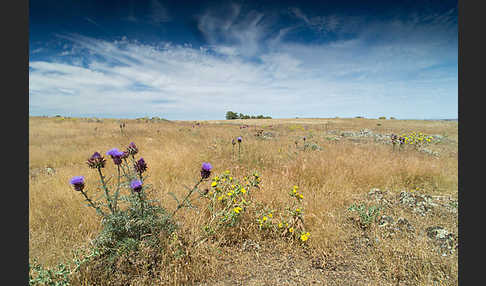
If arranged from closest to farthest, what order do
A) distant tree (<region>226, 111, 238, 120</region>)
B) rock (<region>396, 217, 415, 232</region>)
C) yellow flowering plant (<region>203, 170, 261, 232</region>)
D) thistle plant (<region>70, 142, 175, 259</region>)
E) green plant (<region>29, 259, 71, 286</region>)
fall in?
green plant (<region>29, 259, 71, 286</region>) < thistle plant (<region>70, 142, 175, 259</region>) < yellow flowering plant (<region>203, 170, 261, 232</region>) < rock (<region>396, 217, 415, 232</region>) < distant tree (<region>226, 111, 238, 120</region>)

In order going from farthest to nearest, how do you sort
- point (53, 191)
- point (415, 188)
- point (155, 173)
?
point (155, 173) < point (415, 188) < point (53, 191)

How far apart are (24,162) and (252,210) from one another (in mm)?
2194

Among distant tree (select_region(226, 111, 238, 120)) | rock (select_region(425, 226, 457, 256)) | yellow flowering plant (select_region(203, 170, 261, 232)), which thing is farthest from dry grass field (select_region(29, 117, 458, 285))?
distant tree (select_region(226, 111, 238, 120))

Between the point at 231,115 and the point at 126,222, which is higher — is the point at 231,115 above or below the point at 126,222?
above

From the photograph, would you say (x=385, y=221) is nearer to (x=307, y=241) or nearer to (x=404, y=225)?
(x=404, y=225)

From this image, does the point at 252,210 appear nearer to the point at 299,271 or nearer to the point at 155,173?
the point at 299,271

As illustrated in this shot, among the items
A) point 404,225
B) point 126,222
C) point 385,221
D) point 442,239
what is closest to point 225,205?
point 126,222

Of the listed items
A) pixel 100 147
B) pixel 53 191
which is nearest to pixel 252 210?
pixel 53 191

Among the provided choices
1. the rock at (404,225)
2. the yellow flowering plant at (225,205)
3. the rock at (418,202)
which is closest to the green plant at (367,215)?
the rock at (404,225)

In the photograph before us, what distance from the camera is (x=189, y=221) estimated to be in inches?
86.0

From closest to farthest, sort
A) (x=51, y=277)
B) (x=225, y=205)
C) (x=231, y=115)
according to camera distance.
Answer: (x=51, y=277)
(x=225, y=205)
(x=231, y=115)

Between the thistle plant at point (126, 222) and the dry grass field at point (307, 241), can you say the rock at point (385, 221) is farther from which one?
the thistle plant at point (126, 222)

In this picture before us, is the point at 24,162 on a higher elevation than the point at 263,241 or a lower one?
higher

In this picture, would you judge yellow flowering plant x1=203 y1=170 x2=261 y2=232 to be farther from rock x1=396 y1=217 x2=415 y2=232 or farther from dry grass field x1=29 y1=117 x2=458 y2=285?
rock x1=396 y1=217 x2=415 y2=232
